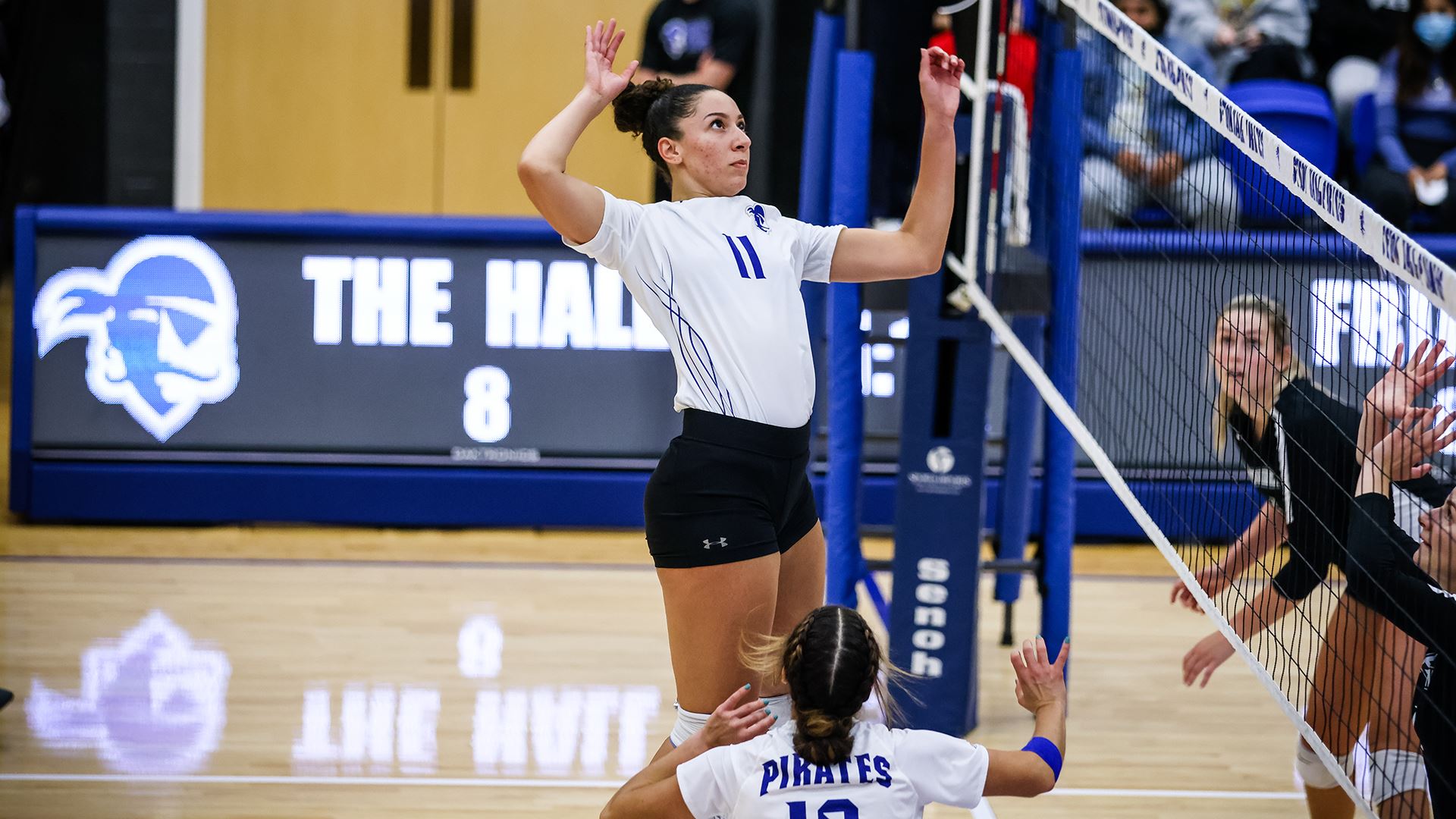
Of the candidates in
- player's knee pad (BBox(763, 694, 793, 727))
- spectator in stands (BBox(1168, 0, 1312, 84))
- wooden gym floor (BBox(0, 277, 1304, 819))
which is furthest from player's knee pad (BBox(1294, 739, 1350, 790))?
spectator in stands (BBox(1168, 0, 1312, 84))

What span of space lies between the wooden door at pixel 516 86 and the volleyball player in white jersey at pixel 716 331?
294 inches

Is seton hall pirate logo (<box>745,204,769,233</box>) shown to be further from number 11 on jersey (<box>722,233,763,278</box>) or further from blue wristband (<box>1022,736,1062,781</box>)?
blue wristband (<box>1022,736,1062,781</box>)

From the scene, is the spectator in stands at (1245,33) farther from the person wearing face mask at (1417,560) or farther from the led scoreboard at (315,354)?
the person wearing face mask at (1417,560)

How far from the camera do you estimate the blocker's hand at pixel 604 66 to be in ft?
9.30

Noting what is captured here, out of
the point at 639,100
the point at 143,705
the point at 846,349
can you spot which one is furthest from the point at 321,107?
the point at 639,100

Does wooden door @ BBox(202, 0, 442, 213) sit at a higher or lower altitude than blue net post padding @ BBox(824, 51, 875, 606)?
higher

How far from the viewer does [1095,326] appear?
5.59 meters

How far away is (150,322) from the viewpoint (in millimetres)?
6711

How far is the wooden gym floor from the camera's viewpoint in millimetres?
4188

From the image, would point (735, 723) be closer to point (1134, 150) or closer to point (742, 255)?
point (742, 255)

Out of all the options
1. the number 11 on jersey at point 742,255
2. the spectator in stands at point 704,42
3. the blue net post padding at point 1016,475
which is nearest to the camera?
the number 11 on jersey at point 742,255

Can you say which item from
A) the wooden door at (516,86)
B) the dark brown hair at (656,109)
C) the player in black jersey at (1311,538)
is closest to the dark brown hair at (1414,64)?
the wooden door at (516,86)

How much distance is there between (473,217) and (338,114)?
3.95m

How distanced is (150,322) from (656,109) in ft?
14.4
